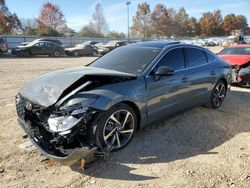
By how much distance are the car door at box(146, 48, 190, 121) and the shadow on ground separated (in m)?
0.37

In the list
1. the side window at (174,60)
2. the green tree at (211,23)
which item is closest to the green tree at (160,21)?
the green tree at (211,23)

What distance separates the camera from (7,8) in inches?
1820

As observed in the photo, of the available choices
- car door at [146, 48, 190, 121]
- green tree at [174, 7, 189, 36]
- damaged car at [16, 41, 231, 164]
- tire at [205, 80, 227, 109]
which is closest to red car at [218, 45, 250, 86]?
tire at [205, 80, 227, 109]

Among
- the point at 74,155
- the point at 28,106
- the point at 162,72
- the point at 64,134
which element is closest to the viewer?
the point at 74,155

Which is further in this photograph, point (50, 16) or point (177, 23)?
point (177, 23)

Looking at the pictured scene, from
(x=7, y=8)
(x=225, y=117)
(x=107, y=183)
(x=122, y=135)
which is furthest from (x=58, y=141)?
(x=7, y=8)

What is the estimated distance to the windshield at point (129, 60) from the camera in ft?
14.5

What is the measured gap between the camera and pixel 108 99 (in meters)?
3.55

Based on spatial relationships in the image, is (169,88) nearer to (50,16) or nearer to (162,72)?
(162,72)

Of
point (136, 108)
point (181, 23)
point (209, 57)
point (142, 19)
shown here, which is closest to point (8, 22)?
point (142, 19)

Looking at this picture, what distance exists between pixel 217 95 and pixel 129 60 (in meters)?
2.67

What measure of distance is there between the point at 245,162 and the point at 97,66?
294cm

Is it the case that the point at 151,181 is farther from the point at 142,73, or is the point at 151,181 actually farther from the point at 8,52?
the point at 8,52

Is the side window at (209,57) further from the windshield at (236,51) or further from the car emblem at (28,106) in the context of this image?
the windshield at (236,51)
